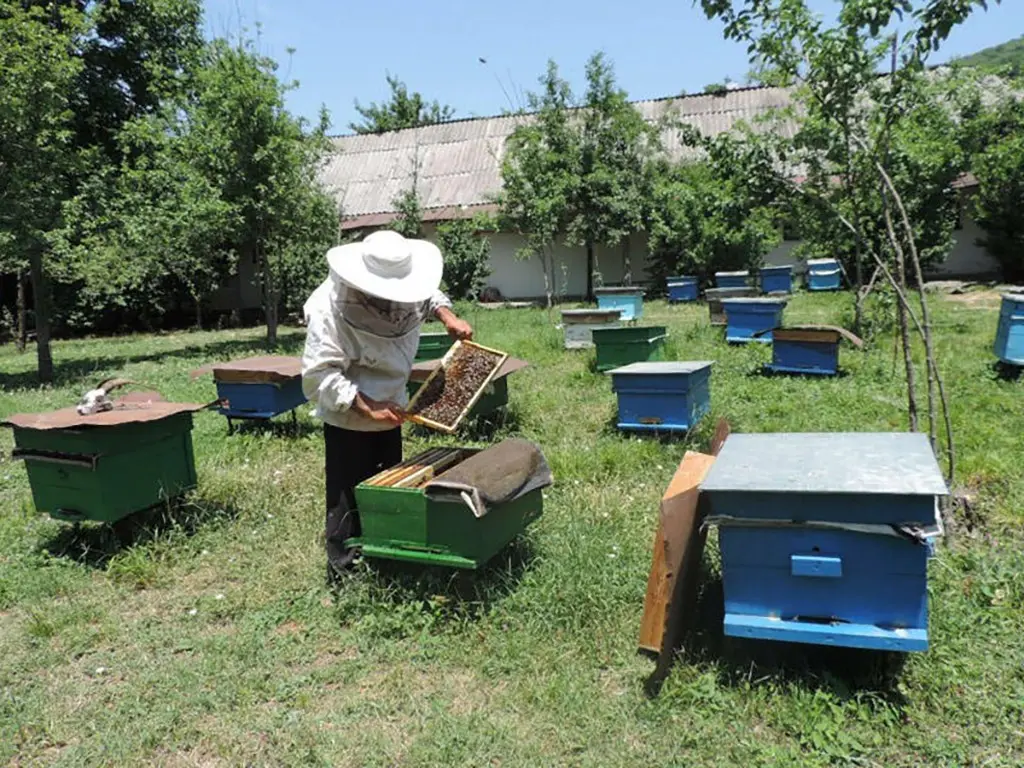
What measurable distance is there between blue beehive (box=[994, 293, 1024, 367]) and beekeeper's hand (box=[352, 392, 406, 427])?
5924mm

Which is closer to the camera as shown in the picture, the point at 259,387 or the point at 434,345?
the point at 259,387

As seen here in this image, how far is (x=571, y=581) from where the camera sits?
10.9ft

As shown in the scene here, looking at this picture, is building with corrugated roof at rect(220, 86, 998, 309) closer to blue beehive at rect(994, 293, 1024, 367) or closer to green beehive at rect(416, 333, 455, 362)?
blue beehive at rect(994, 293, 1024, 367)

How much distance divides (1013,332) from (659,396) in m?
3.65

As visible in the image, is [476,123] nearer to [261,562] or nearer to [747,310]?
[747,310]

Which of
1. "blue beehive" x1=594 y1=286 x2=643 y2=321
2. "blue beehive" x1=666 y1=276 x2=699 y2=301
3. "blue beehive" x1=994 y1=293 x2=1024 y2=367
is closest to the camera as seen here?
"blue beehive" x1=994 y1=293 x2=1024 y2=367

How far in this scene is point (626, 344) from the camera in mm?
7441

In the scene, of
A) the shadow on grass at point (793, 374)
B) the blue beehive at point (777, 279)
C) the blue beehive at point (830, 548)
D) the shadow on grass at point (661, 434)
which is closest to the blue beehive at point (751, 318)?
the shadow on grass at point (793, 374)

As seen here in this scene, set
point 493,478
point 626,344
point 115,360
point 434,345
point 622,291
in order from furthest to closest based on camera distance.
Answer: point 622,291 < point 115,360 < point 626,344 < point 434,345 < point 493,478

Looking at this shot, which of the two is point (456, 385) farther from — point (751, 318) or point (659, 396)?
point (751, 318)

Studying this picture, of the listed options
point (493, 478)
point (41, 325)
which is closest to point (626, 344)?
point (493, 478)

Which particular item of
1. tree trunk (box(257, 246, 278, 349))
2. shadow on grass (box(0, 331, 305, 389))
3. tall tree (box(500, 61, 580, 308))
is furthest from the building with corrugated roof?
shadow on grass (box(0, 331, 305, 389))

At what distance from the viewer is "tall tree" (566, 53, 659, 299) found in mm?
17422

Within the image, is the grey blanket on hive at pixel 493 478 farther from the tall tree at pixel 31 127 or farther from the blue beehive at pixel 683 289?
the blue beehive at pixel 683 289
